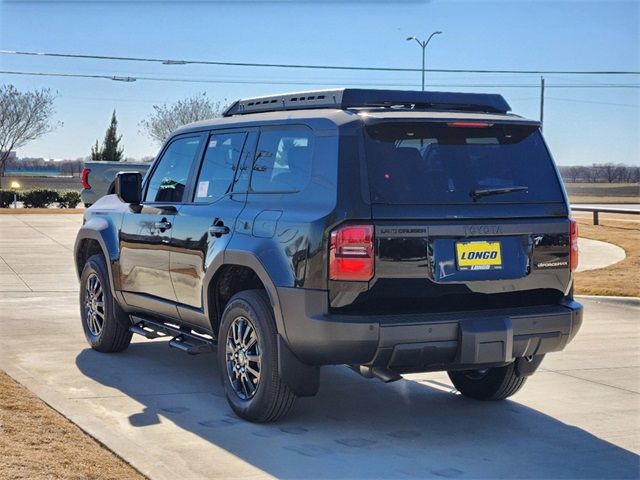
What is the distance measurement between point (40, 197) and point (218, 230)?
3980 cm

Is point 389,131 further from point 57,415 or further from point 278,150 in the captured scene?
point 57,415

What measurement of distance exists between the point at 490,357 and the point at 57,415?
2.69 metres

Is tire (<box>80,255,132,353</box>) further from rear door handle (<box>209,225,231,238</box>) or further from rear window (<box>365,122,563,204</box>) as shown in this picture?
rear window (<box>365,122,563,204</box>)

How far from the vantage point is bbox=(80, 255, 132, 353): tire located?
337 inches

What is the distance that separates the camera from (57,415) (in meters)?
6.31

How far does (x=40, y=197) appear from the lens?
147 ft

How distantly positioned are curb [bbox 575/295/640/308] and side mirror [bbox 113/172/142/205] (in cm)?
681

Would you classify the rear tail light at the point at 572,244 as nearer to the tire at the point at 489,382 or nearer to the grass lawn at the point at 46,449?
the tire at the point at 489,382

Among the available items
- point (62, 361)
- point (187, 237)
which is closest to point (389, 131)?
point (187, 237)

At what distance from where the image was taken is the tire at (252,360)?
6121 millimetres

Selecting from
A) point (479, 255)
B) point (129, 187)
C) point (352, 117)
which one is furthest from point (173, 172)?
point (479, 255)

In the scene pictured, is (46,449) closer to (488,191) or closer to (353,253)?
(353,253)

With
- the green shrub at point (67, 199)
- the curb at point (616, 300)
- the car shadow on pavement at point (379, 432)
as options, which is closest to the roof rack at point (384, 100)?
the car shadow on pavement at point (379, 432)

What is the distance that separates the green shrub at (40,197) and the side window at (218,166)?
38.8 m
